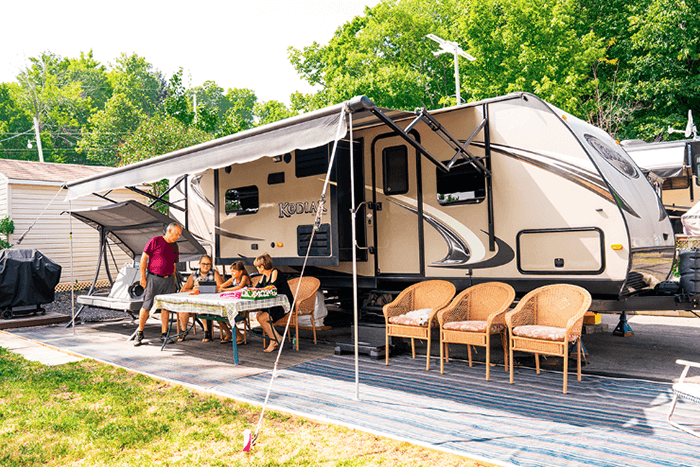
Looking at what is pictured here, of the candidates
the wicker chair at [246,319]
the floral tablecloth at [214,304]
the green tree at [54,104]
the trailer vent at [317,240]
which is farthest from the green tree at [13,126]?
the trailer vent at [317,240]

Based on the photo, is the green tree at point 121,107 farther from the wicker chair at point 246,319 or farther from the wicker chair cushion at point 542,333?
the wicker chair cushion at point 542,333

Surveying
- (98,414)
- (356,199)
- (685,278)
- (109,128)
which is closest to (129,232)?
(356,199)

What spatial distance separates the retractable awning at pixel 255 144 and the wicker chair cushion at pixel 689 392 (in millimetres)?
3001

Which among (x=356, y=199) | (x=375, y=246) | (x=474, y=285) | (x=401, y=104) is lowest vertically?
(x=474, y=285)

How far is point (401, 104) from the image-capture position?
20.0 metres

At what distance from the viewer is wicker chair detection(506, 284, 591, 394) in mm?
4473

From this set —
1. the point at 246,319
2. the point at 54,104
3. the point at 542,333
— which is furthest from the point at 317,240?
the point at 54,104

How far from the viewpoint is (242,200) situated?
797 cm

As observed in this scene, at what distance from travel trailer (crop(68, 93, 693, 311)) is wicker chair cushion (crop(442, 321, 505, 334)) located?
577 millimetres

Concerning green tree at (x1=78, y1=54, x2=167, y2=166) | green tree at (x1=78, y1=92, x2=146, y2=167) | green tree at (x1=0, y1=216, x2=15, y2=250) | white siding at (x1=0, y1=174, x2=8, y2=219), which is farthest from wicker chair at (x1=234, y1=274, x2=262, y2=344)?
green tree at (x1=78, y1=92, x2=146, y2=167)

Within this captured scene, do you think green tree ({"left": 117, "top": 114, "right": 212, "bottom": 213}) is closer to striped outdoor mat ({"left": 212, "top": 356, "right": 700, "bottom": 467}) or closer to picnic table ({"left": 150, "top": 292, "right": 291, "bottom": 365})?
picnic table ({"left": 150, "top": 292, "right": 291, "bottom": 365})

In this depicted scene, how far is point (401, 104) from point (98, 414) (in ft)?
56.8

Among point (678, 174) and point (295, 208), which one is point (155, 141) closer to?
point (295, 208)

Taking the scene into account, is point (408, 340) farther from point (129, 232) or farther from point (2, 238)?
point (2, 238)
